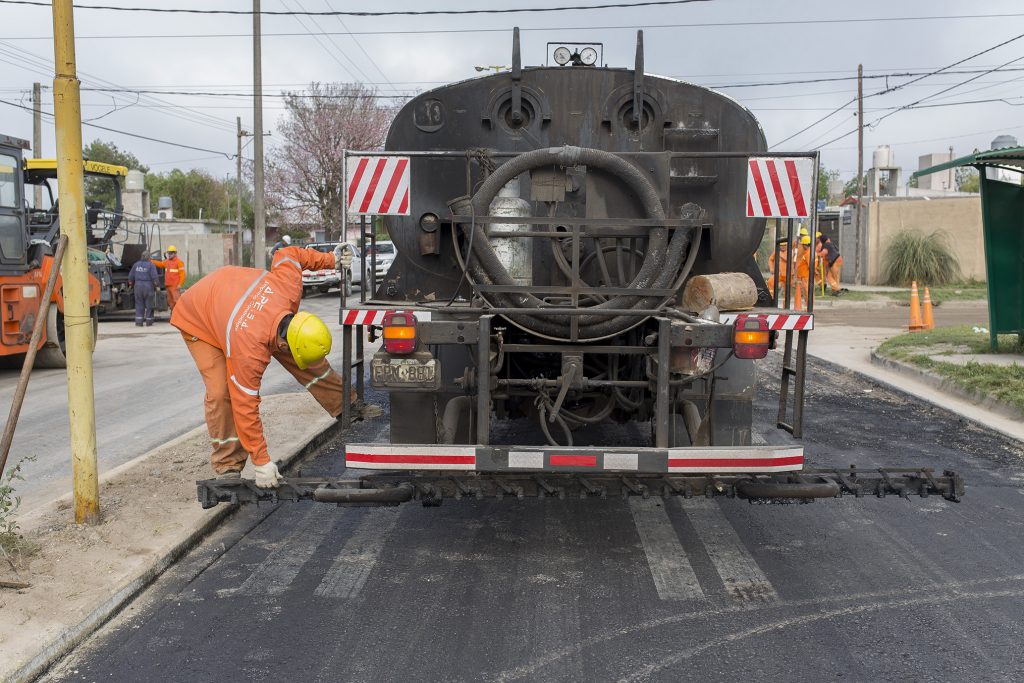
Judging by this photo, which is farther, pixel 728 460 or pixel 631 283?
pixel 631 283

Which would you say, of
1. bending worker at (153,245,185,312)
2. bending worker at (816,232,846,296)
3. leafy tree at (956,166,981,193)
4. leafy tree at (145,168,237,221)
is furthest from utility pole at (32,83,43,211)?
leafy tree at (956,166,981,193)

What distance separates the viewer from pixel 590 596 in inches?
182

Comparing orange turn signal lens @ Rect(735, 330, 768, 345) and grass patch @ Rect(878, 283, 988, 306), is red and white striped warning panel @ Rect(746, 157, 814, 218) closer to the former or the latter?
orange turn signal lens @ Rect(735, 330, 768, 345)

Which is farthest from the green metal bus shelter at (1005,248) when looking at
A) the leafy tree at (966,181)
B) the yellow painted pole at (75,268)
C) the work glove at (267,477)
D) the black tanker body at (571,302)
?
the leafy tree at (966,181)

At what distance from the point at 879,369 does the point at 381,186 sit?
9.37 metres

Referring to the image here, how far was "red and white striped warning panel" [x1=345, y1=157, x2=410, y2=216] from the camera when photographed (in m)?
5.71

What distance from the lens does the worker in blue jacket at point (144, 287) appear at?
66.4ft

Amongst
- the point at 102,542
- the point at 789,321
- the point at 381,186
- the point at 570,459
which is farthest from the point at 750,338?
the point at 102,542

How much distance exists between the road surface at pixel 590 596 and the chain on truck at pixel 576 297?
457 millimetres

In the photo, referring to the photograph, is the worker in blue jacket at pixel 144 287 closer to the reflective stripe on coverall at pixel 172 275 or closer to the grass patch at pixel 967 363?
the reflective stripe on coverall at pixel 172 275

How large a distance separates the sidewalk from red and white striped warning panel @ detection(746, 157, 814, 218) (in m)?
4.38

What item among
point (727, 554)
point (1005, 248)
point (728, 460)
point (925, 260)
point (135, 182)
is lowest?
point (727, 554)

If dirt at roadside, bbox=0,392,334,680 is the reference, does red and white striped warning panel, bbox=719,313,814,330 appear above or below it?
above

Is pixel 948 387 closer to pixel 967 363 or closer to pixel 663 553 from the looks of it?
pixel 967 363
